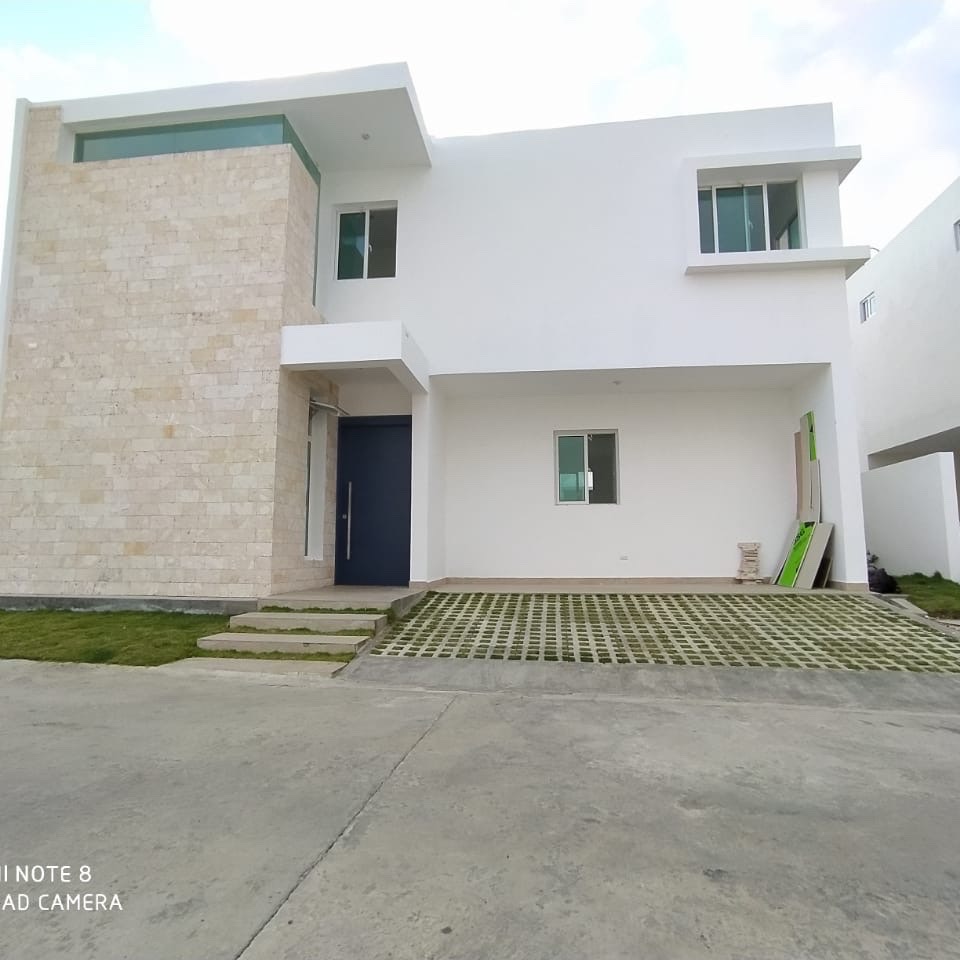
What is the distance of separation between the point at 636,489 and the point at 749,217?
408cm

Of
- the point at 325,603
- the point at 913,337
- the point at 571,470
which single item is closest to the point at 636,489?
the point at 571,470

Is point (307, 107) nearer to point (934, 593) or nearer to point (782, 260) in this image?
point (782, 260)

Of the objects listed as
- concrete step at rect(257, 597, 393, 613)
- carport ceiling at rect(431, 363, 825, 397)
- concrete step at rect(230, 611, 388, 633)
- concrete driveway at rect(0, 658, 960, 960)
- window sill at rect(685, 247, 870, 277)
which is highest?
window sill at rect(685, 247, 870, 277)

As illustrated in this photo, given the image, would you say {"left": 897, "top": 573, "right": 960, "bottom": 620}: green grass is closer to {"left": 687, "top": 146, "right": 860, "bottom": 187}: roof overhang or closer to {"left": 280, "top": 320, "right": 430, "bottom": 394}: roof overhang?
{"left": 687, "top": 146, "right": 860, "bottom": 187}: roof overhang

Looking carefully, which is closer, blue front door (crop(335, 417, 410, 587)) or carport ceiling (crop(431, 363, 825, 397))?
carport ceiling (crop(431, 363, 825, 397))

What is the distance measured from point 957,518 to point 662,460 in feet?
12.6

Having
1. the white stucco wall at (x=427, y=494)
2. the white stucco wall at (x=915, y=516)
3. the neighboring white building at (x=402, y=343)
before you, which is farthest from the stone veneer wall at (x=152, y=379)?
the white stucco wall at (x=915, y=516)

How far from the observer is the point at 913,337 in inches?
500

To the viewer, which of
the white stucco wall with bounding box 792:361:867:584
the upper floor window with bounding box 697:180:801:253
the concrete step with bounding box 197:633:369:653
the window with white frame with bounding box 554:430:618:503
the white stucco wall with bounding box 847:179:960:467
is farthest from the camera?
the white stucco wall with bounding box 847:179:960:467

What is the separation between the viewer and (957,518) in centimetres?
831

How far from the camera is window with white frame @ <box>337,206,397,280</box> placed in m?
9.07

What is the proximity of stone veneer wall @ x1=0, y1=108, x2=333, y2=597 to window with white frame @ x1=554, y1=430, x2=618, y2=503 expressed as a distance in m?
3.81

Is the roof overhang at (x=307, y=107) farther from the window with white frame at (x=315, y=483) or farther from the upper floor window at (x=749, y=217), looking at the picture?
the upper floor window at (x=749, y=217)

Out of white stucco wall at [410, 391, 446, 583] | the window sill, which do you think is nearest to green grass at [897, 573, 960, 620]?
the window sill
